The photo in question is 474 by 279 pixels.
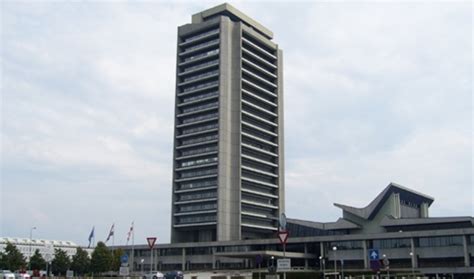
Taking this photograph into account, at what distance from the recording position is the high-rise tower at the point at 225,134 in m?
158

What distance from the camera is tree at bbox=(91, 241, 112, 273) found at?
441 ft

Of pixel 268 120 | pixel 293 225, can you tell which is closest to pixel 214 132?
pixel 268 120

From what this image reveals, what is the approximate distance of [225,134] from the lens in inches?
6344

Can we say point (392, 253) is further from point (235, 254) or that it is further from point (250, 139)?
point (250, 139)

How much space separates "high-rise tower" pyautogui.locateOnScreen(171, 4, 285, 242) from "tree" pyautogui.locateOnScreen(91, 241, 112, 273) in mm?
28429

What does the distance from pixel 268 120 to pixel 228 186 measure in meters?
31.4

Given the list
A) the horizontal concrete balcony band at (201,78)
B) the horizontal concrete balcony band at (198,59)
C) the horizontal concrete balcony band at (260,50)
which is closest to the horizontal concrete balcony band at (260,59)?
the horizontal concrete balcony band at (260,50)

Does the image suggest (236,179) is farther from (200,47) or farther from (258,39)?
(258,39)

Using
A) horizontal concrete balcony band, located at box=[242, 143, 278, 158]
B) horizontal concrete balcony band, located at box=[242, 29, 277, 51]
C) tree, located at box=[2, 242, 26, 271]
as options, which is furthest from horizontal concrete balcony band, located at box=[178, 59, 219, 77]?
tree, located at box=[2, 242, 26, 271]

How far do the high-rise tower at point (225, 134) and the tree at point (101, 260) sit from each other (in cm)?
2843

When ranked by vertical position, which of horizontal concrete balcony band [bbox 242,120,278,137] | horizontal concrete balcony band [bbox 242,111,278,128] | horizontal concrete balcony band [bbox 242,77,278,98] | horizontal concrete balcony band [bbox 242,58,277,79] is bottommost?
horizontal concrete balcony band [bbox 242,120,278,137]

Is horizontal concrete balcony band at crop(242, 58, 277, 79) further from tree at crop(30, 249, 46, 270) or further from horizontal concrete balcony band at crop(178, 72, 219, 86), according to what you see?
tree at crop(30, 249, 46, 270)

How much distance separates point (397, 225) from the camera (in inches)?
5354

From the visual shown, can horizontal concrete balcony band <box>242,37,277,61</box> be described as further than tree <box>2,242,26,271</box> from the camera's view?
Yes
